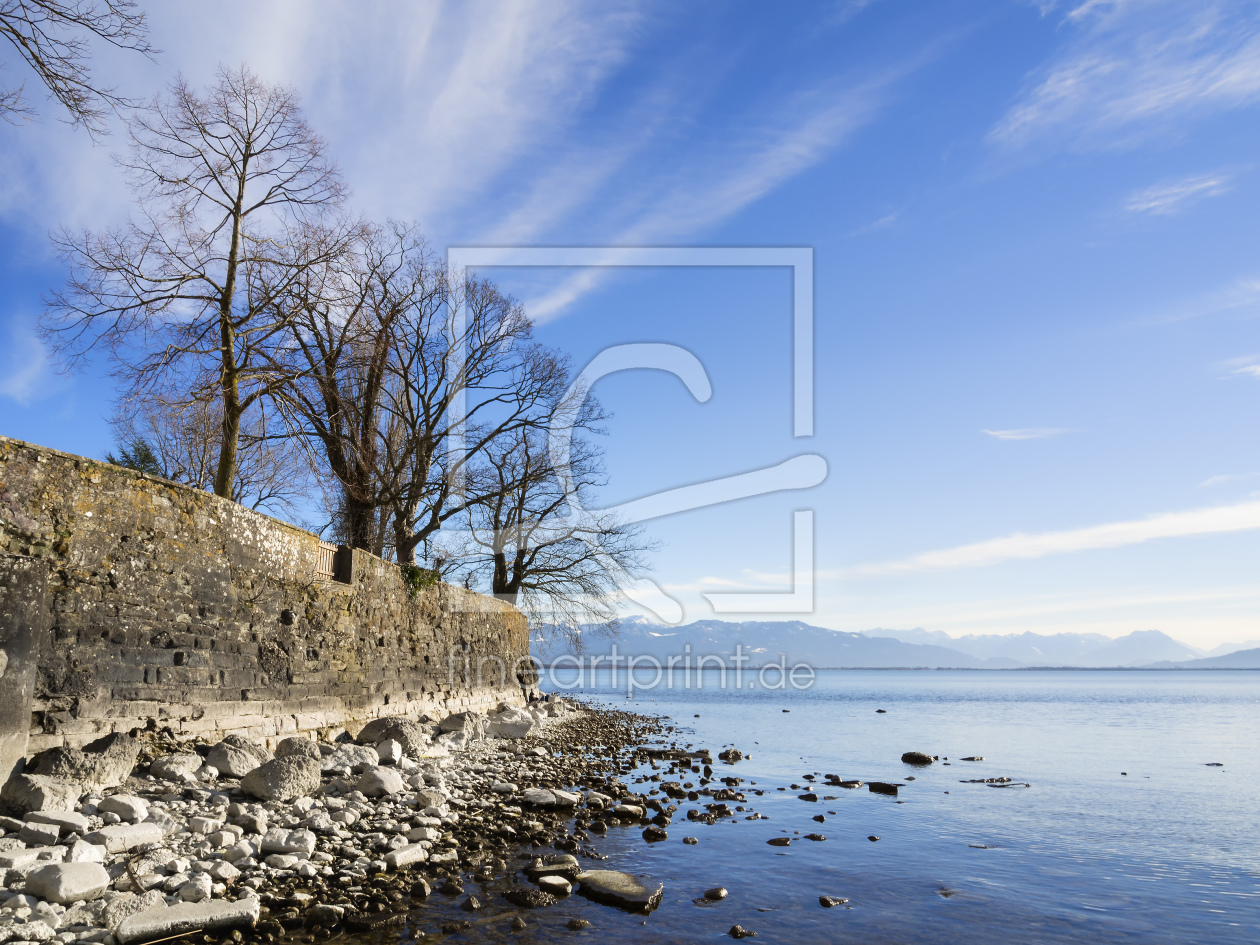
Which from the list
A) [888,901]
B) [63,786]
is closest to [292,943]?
[63,786]

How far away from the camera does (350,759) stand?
9.56m

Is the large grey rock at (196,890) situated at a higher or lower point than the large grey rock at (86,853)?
lower

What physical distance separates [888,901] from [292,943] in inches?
193

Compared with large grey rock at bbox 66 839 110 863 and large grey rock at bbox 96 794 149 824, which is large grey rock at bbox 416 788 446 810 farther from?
large grey rock at bbox 66 839 110 863

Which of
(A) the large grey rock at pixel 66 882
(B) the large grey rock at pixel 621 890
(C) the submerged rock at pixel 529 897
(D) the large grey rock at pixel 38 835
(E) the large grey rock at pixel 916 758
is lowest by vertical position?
(E) the large grey rock at pixel 916 758

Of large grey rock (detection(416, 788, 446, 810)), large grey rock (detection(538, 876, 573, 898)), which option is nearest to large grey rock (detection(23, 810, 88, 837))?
large grey rock (detection(416, 788, 446, 810))

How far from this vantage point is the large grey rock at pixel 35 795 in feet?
19.7

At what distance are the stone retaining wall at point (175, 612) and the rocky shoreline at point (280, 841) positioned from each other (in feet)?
2.14

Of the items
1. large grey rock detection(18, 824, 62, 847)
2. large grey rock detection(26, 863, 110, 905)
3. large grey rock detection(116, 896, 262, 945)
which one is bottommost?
large grey rock detection(116, 896, 262, 945)

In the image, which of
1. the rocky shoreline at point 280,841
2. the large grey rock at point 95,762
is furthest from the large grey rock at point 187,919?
the large grey rock at point 95,762

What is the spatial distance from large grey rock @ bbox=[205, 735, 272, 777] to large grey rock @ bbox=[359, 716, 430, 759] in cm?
286

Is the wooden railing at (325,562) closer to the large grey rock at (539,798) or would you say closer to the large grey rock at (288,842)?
the large grey rock at (539,798)

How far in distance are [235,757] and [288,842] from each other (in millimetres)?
2169

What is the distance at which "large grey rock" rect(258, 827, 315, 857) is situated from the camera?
20.5 ft
